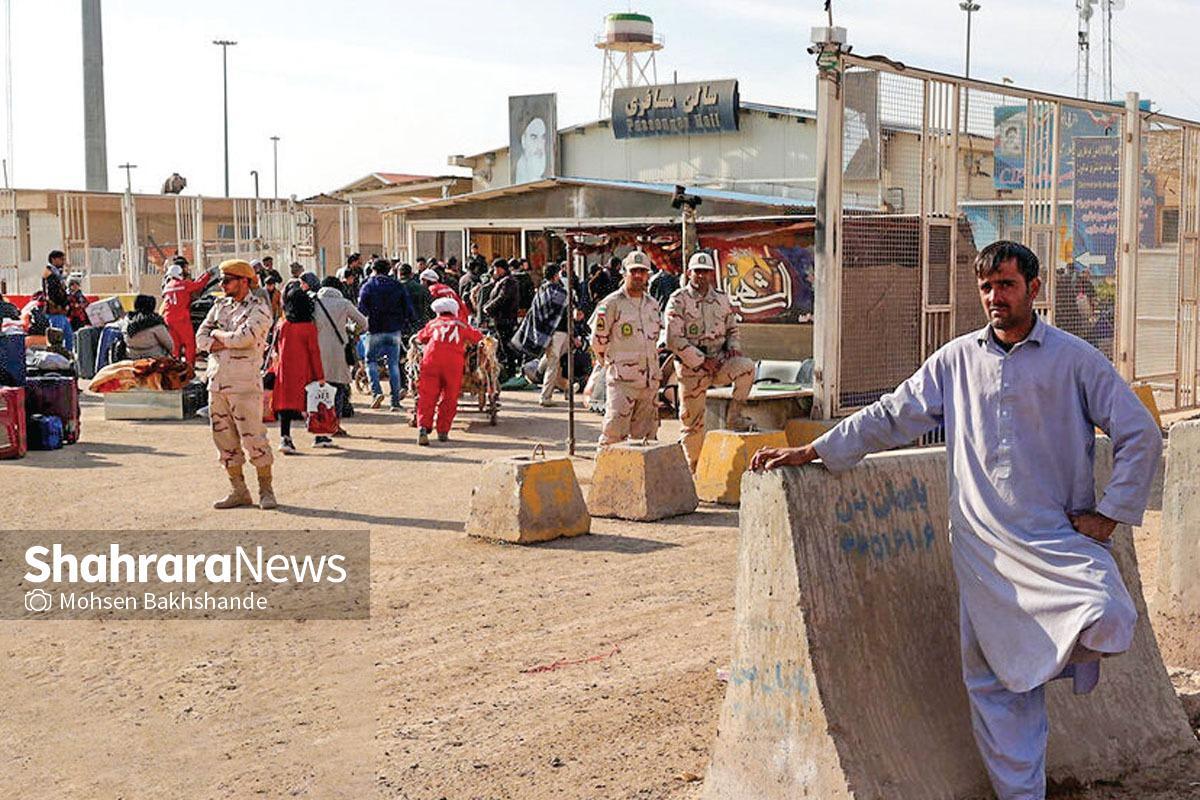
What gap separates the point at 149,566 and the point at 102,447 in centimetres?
564

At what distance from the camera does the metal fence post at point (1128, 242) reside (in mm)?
13758

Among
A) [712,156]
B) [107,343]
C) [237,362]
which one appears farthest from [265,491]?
[712,156]

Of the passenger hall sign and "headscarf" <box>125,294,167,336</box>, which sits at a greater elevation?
the passenger hall sign

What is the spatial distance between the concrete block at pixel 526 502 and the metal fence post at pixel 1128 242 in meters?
7.09

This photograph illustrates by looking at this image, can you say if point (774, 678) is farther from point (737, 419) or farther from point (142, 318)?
point (142, 318)

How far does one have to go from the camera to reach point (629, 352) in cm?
1049

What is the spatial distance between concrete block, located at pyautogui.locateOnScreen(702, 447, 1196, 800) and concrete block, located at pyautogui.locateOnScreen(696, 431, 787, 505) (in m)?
5.45

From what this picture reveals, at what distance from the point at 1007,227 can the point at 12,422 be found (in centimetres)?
968

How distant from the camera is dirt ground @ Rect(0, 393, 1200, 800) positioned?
4.92 meters

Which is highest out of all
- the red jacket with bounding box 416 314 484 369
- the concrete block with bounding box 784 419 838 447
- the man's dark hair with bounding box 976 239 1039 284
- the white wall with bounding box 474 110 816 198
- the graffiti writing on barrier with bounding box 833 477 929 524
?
the white wall with bounding box 474 110 816 198

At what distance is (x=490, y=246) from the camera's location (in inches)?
1093

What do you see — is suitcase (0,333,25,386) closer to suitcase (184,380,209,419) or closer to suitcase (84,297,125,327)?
suitcase (184,380,209,419)

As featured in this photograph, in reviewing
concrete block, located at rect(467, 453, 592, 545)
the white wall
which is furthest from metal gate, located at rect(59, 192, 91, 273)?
concrete block, located at rect(467, 453, 592, 545)

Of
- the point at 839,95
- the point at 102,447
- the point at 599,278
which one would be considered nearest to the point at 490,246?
the point at 599,278
